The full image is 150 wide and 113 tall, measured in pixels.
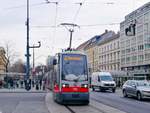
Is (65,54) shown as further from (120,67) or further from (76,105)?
(120,67)

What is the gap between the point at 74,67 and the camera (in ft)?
75.7

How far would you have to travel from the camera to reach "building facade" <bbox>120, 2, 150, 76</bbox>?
89875mm

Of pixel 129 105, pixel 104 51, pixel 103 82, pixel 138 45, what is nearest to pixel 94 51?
pixel 104 51

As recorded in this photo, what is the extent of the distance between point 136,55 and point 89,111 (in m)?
80.8

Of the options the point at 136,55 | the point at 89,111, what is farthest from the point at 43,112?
the point at 136,55

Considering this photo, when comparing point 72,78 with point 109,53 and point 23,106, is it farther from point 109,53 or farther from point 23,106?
point 109,53

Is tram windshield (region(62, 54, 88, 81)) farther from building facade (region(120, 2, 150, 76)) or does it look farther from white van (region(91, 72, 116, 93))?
building facade (region(120, 2, 150, 76))

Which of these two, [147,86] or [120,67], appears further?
[120,67]

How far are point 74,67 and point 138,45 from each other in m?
76.2

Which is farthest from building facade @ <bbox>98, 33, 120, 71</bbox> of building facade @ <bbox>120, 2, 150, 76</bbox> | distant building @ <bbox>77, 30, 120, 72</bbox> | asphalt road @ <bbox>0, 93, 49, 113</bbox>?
asphalt road @ <bbox>0, 93, 49, 113</bbox>

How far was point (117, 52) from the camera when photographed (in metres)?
116

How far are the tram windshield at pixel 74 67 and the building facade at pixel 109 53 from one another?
302 ft

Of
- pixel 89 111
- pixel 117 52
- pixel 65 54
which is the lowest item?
pixel 89 111

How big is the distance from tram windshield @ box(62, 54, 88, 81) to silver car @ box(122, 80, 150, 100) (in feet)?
26.7
